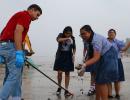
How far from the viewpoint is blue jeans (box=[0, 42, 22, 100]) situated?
8.12 meters

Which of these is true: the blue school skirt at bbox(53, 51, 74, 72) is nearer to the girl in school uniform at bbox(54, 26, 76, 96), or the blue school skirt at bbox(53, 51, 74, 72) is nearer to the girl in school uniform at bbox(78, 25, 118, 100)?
the girl in school uniform at bbox(54, 26, 76, 96)

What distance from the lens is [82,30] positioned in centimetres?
809

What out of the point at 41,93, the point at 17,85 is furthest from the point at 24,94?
the point at 17,85

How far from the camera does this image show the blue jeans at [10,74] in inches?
320

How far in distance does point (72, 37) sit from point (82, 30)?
3.68 metres

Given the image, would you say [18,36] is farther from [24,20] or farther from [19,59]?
[19,59]

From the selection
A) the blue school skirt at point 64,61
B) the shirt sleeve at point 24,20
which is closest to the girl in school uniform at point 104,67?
the shirt sleeve at point 24,20

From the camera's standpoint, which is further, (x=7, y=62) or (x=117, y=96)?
(x=117, y=96)

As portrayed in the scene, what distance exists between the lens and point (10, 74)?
26.8 ft

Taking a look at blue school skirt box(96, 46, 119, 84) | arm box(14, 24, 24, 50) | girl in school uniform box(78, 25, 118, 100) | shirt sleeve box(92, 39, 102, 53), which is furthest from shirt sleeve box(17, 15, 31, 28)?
blue school skirt box(96, 46, 119, 84)

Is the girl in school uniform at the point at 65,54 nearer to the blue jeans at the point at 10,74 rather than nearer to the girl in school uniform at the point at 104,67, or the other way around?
the girl in school uniform at the point at 104,67

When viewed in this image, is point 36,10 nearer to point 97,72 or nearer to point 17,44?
point 17,44

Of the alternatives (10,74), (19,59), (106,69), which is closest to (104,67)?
(106,69)

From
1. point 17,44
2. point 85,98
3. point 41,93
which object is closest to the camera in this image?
point 17,44
